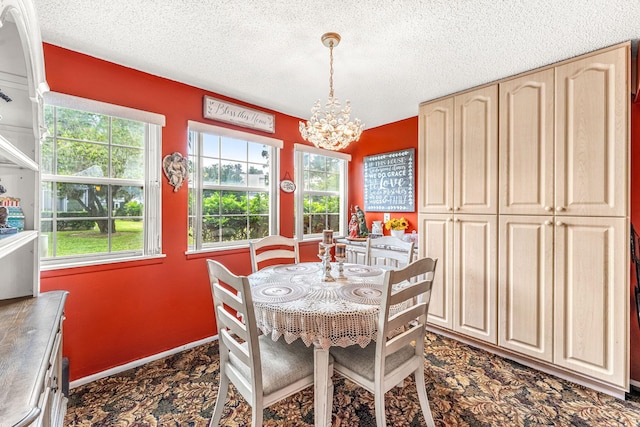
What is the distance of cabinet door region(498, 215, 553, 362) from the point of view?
82.3 inches

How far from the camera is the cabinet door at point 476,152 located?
236cm

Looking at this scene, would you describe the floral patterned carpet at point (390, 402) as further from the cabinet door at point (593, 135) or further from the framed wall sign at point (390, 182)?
the framed wall sign at point (390, 182)

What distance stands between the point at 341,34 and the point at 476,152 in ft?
5.04

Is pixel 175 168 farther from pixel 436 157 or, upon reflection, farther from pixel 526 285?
pixel 526 285

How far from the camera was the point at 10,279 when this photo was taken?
136 cm

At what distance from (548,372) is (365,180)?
8.66 feet

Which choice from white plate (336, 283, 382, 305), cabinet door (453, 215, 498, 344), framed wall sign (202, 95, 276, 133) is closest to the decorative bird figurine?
white plate (336, 283, 382, 305)

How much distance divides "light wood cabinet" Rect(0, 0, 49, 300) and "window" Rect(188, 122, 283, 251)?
119cm

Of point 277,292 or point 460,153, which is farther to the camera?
point 460,153

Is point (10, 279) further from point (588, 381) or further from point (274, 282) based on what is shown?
point (588, 381)

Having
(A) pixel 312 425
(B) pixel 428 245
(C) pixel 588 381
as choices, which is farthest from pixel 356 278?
(C) pixel 588 381

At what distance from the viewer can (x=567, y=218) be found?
2.00m

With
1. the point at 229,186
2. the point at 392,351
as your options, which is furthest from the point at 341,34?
the point at 392,351

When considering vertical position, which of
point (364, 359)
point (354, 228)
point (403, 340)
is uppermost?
point (354, 228)
